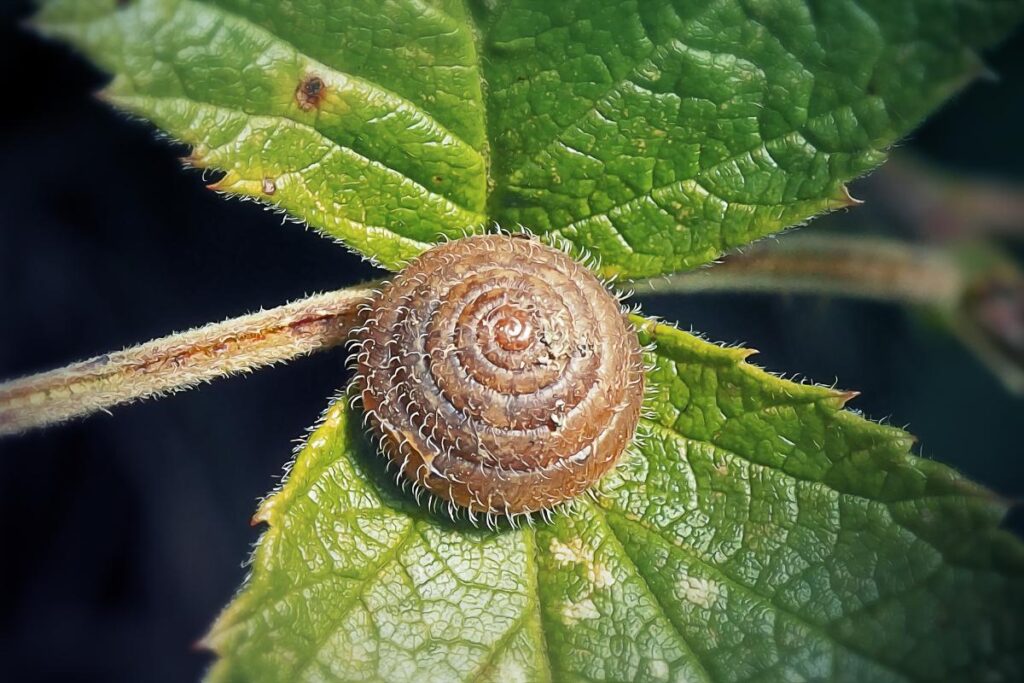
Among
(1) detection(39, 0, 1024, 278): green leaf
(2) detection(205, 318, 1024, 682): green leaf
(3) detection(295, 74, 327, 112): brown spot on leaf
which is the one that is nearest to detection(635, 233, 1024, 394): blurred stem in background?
(1) detection(39, 0, 1024, 278): green leaf

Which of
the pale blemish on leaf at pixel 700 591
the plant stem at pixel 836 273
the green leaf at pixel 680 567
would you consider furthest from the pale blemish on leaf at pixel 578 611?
the plant stem at pixel 836 273

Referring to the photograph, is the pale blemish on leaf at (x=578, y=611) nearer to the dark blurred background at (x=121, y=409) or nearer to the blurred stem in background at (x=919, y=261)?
the blurred stem in background at (x=919, y=261)

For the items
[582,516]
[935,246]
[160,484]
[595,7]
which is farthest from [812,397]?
[160,484]

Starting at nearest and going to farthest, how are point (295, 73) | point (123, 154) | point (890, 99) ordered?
1. point (890, 99)
2. point (295, 73)
3. point (123, 154)

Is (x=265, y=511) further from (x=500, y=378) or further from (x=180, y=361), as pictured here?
(x=500, y=378)

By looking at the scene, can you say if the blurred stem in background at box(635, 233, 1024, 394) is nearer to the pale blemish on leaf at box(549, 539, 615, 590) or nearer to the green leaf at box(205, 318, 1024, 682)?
the green leaf at box(205, 318, 1024, 682)

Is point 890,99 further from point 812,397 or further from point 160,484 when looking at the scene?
point 160,484
